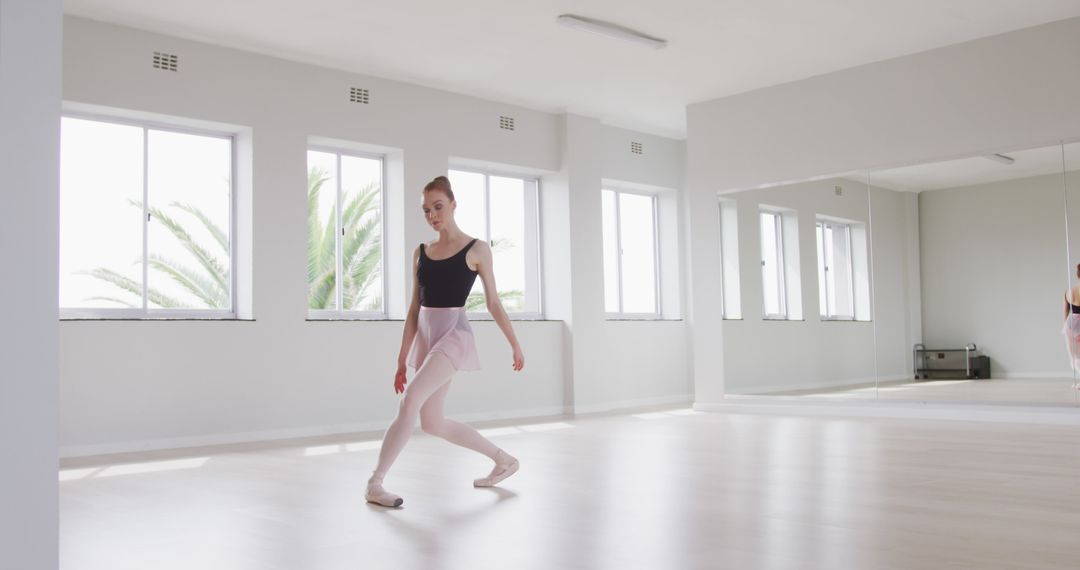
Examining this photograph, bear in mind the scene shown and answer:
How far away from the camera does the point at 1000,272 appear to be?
7.92m

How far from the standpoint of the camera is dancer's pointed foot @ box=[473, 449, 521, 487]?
14.7 feet

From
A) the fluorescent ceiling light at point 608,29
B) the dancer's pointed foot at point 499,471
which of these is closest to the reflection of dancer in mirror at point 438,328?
the dancer's pointed foot at point 499,471

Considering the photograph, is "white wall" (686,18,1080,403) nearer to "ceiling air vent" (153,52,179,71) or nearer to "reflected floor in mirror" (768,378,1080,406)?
"reflected floor in mirror" (768,378,1080,406)

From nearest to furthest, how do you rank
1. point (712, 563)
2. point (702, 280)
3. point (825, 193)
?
point (712, 563) < point (825, 193) < point (702, 280)

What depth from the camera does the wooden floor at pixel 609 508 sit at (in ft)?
9.59

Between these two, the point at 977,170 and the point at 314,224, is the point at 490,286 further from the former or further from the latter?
the point at 977,170

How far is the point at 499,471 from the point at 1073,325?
544 centimetres

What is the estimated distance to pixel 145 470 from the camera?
18.2 feet

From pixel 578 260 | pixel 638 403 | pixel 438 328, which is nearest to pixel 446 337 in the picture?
pixel 438 328

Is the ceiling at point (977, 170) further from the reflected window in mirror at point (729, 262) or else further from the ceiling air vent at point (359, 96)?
the ceiling air vent at point (359, 96)

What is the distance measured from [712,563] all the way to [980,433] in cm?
474

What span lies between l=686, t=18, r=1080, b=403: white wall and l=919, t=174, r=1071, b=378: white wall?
1.47 ft

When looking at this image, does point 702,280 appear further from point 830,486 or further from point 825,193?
point 830,486

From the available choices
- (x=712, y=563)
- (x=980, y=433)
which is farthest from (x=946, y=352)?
(x=712, y=563)
